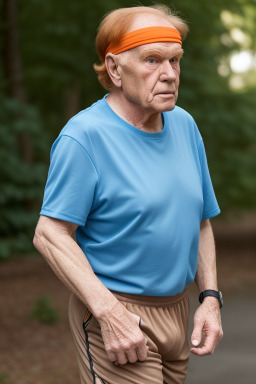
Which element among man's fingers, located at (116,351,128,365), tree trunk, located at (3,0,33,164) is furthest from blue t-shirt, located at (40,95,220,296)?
tree trunk, located at (3,0,33,164)

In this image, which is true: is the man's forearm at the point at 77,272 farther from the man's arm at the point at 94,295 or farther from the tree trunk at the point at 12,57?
the tree trunk at the point at 12,57

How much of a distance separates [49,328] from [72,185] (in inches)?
266

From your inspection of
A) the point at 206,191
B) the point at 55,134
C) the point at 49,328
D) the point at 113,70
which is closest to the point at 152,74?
the point at 113,70

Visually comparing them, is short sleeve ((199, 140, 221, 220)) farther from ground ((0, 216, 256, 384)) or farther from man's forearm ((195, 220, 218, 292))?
ground ((0, 216, 256, 384))

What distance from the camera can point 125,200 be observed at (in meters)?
2.38

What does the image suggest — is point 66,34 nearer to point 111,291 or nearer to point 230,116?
point 230,116

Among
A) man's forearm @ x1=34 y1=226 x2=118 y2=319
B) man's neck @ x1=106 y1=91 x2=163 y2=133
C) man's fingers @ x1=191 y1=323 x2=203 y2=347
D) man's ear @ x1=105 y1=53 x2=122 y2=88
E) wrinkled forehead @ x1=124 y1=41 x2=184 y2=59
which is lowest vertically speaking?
man's fingers @ x1=191 y1=323 x2=203 y2=347

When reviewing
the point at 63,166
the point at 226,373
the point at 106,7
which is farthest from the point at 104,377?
the point at 106,7

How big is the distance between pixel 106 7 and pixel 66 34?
3.44 ft

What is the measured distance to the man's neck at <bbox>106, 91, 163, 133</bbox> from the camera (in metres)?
2.54

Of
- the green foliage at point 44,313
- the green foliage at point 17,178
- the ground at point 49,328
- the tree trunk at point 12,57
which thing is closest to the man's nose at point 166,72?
the ground at point 49,328

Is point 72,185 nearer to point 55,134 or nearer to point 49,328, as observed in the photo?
point 49,328

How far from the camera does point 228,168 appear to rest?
14516mm

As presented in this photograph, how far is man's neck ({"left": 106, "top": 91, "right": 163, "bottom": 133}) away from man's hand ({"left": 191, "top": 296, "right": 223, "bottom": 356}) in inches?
27.9
